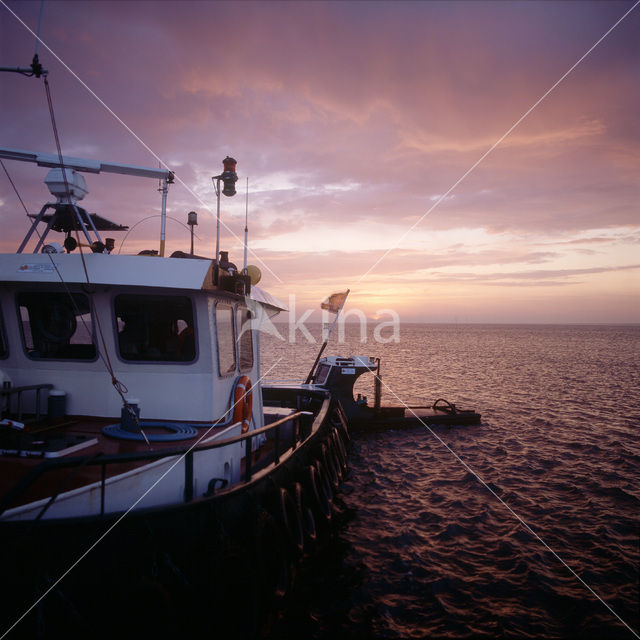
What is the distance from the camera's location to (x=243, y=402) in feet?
24.7

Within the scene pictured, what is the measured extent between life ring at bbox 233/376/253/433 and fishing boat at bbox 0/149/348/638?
4cm

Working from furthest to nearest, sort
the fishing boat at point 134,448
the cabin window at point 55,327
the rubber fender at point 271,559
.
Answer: the cabin window at point 55,327
the rubber fender at point 271,559
the fishing boat at point 134,448

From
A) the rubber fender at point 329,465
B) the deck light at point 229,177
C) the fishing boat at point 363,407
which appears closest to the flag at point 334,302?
the fishing boat at point 363,407

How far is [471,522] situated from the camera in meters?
10.1

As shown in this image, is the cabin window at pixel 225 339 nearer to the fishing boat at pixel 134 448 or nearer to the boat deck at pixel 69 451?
the fishing boat at pixel 134 448

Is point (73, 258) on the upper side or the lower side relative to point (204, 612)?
upper

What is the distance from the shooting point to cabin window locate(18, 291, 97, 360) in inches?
265

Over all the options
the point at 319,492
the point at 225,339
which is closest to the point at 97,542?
the point at 225,339

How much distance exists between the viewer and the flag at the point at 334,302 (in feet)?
55.6

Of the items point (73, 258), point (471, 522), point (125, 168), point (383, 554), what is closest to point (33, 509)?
point (73, 258)

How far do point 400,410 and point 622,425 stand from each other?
11585 mm

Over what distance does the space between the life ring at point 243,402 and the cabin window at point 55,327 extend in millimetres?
2467

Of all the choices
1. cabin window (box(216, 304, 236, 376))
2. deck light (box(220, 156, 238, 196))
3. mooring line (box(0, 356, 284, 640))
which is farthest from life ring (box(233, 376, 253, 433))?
deck light (box(220, 156, 238, 196))

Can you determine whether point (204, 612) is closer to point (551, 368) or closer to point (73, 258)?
point (73, 258)
